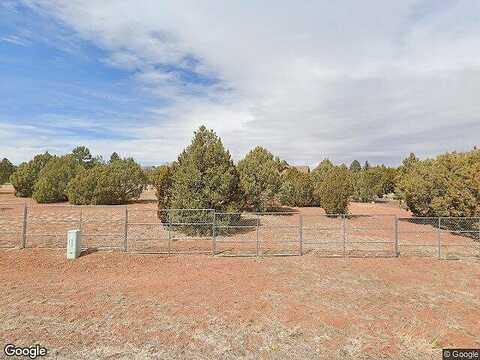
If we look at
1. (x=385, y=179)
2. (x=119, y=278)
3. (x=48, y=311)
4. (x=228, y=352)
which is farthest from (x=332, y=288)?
(x=385, y=179)

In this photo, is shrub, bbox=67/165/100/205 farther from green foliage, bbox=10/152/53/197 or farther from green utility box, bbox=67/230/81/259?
green utility box, bbox=67/230/81/259

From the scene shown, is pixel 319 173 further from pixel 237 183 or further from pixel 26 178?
pixel 26 178

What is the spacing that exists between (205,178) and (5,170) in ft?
189

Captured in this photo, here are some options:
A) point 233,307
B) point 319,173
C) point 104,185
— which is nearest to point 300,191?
point 319,173

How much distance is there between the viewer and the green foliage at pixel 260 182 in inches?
1191

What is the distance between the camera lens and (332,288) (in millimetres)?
11180

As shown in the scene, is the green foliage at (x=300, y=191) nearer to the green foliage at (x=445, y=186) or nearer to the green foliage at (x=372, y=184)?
the green foliage at (x=445, y=186)

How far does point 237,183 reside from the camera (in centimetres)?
2180

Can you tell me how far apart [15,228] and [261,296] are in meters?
16.6

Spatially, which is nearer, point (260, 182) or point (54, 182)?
point (260, 182)

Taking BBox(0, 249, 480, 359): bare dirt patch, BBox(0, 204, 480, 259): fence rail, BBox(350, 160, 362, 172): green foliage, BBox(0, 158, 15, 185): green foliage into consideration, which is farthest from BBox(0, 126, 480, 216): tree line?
BBox(350, 160, 362, 172): green foliage

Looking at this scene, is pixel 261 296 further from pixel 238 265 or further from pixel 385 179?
pixel 385 179

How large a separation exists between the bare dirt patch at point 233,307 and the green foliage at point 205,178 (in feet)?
19.2

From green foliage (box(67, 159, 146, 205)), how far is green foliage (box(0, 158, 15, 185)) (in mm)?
32736
